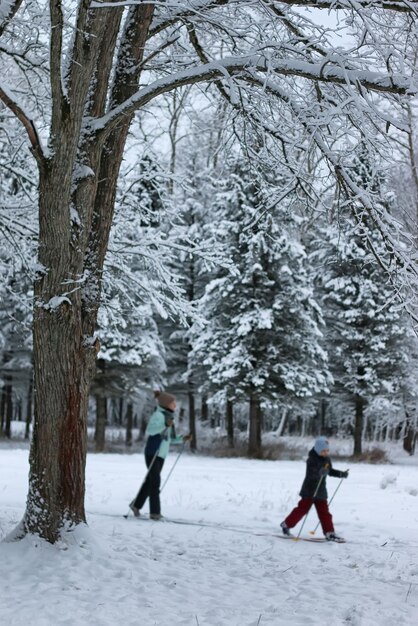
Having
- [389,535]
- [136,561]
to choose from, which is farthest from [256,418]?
[136,561]

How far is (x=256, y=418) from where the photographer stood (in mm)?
24281

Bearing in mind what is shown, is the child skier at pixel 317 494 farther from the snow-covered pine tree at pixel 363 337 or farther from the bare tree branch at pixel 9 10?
the snow-covered pine tree at pixel 363 337

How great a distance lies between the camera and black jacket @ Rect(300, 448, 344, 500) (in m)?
8.52

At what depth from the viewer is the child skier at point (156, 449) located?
910 cm

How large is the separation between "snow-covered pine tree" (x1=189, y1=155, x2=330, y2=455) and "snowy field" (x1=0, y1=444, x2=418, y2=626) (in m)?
12.4

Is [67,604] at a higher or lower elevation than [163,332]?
lower

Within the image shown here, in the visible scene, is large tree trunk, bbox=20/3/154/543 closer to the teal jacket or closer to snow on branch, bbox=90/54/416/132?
snow on branch, bbox=90/54/416/132

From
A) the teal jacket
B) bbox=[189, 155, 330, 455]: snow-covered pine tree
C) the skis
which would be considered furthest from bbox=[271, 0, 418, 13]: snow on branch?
bbox=[189, 155, 330, 455]: snow-covered pine tree

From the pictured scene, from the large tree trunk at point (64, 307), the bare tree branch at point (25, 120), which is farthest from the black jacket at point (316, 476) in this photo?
the bare tree branch at point (25, 120)

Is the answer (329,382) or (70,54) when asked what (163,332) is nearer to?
(329,382)

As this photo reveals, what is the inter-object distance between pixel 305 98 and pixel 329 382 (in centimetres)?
1923

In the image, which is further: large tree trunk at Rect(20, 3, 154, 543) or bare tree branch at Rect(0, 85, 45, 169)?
large tree trunk at Rect(20, 3, 154, 543)

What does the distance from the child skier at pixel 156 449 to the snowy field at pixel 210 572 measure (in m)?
0.42

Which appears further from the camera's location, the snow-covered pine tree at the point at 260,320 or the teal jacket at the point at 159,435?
the snow-covered pine tree at the point at 260,320
